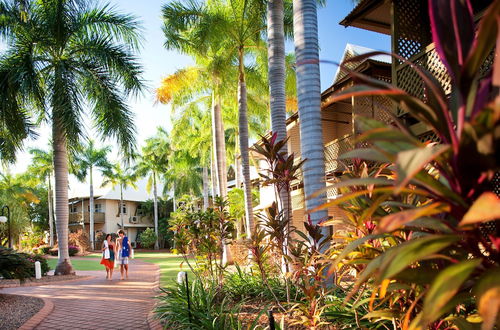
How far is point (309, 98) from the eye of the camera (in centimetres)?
732

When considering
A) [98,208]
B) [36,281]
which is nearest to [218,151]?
[36,281]

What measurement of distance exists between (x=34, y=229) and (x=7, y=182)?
674 centimetres

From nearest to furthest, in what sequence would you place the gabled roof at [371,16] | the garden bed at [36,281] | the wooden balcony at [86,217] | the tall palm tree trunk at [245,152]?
the gabled roof at [371,16]
the garden bed at [36,281]
the tall palm tree trunk at [245,152]
the wooden balcony at [86,217]

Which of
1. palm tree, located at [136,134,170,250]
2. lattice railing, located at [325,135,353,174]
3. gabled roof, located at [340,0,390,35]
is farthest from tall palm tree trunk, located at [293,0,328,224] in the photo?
palm tree, located at [136,134,170,250]

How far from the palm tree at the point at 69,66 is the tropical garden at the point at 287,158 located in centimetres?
5

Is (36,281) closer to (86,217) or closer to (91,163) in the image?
(91,163)

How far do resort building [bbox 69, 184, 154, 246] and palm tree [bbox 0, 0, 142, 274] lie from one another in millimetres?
40199

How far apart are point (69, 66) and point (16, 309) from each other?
9.11 m

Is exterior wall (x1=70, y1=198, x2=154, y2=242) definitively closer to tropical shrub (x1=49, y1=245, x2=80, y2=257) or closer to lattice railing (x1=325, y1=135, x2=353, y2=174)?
tropical shrub (x1=49, y1=245, x2=80, y2=257)

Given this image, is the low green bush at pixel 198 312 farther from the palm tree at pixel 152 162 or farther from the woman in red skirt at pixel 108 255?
the palm tree at pixel 152 162

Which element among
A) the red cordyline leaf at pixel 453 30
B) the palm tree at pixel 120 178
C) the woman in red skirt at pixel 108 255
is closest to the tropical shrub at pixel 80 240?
the palm tree at pixel 120 178

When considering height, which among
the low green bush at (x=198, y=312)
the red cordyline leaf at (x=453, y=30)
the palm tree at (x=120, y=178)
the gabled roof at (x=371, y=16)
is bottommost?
the low green bush at (x=198, y=312)

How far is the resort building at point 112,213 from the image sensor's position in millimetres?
52875

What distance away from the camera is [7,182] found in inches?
1839
